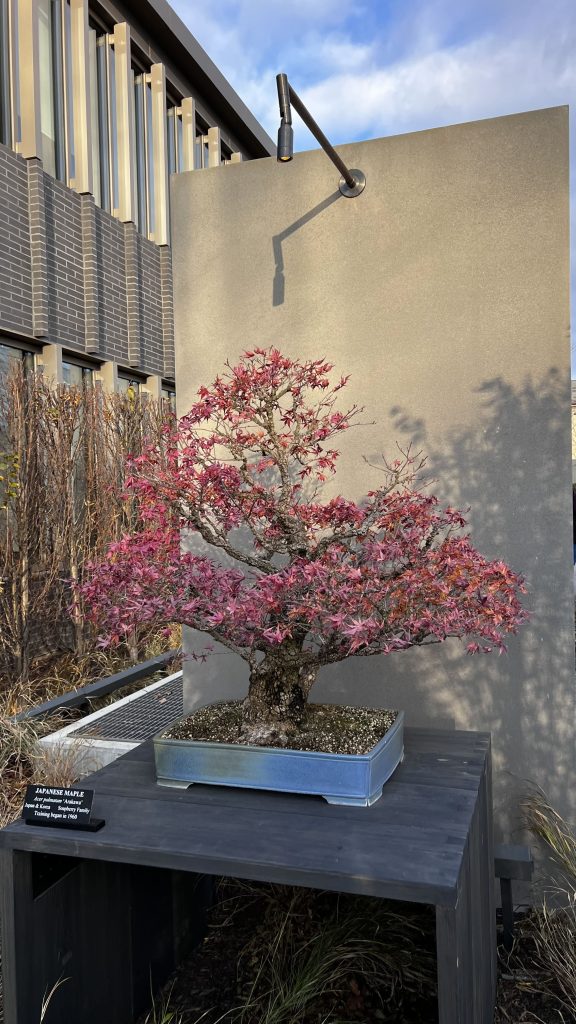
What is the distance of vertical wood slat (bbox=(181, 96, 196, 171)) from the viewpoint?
9.88m

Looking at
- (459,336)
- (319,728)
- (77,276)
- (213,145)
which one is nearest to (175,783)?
(319,728)

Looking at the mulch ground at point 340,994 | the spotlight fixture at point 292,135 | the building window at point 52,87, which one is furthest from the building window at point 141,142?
the mulch ground at point 340,994

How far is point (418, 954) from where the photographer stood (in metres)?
2.40

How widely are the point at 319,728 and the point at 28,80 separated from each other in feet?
22.2

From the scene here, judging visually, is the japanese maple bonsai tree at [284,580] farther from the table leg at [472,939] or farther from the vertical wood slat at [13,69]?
the vertical wood slat at [13,69]

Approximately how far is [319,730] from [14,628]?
A: 365 cm

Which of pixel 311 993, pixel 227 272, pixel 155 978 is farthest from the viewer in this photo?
pixel 227 272

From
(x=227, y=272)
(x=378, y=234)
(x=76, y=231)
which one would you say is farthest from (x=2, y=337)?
(x=378, y=234)

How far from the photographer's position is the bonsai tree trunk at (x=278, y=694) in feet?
7.25

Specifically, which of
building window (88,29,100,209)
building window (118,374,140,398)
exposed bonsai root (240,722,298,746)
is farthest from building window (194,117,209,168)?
exposed bonsai root (240,722,298,746)

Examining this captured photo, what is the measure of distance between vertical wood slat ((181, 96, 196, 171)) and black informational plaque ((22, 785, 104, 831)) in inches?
378

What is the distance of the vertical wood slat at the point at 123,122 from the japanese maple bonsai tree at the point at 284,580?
22.0 feet

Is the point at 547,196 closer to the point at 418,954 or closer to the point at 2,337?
the point at 418,954

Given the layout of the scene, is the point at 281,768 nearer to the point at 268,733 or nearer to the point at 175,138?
the point at 268,733
